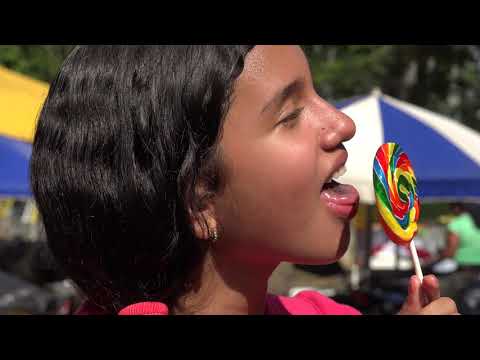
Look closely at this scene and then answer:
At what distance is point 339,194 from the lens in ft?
5.13

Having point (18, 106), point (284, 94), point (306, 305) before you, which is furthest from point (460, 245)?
point (284, 94)

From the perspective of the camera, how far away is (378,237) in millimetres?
14750

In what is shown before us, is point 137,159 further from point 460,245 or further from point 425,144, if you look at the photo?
point 460,245

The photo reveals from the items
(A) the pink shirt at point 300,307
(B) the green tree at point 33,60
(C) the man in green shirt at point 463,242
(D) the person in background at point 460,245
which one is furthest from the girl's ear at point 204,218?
(B) the green tree at point 33,60

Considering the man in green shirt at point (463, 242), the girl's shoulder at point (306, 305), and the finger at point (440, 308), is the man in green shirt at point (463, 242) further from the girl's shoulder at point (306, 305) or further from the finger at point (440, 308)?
the finger at point (440, 308)

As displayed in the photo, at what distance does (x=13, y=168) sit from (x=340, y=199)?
4733mm

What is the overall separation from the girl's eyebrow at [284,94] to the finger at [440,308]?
54 cm

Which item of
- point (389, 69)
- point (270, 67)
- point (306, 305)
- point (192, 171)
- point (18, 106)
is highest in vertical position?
point (270, 67)

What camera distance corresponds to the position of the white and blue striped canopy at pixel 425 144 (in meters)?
5.63
